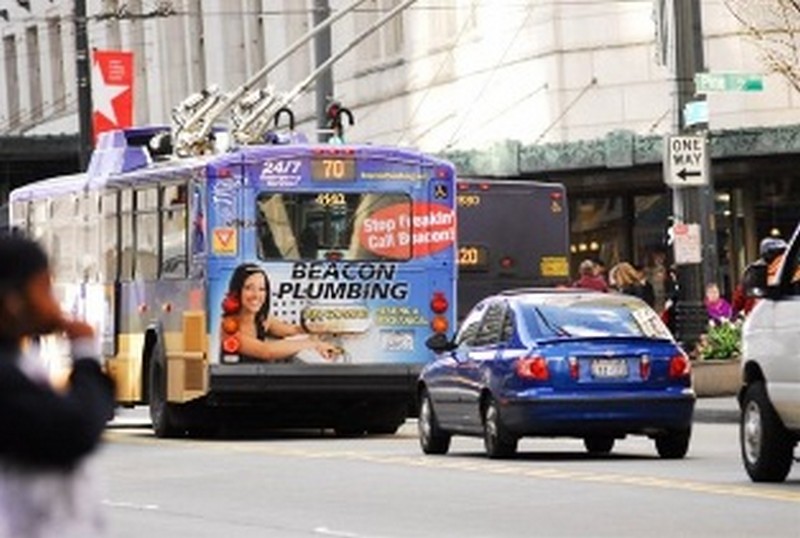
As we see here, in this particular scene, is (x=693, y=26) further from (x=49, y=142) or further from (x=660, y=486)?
(x=49, y=142)

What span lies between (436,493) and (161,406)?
10.8 m

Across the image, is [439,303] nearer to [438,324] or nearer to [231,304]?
[438,324]

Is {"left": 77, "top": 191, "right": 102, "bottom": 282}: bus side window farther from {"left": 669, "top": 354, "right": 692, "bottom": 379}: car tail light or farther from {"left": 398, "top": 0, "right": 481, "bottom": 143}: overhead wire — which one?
{"left": 398, "top": 0, "right": 481, "bottom": 143}: overhead wire

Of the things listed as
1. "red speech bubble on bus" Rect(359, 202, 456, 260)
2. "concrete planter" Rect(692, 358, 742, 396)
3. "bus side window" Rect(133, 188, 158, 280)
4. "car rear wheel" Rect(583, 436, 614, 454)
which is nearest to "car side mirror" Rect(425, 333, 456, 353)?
"car rear wheel" Rect(583, 436, 614, 454)

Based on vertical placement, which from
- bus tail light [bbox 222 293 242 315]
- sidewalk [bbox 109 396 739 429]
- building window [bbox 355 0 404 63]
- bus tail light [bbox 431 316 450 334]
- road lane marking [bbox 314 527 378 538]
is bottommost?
sidewalk [bbox 109 396 739 429]

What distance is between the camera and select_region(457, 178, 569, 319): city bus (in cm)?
3875

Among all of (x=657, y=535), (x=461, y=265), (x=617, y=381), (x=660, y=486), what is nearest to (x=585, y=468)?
(x=617, y=381)

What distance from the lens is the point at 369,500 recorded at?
20828 millimetres

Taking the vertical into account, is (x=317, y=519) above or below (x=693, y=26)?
below

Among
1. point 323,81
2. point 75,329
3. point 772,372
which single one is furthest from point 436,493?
point 323,81

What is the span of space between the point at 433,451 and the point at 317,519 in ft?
25.2

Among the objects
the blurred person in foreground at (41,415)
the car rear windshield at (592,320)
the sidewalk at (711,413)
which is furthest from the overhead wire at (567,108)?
the blurred person in foreground at (41,415)

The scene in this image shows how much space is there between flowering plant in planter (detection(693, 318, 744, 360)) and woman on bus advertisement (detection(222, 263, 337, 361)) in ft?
23.8

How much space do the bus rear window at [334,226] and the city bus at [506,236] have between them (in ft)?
23.8
